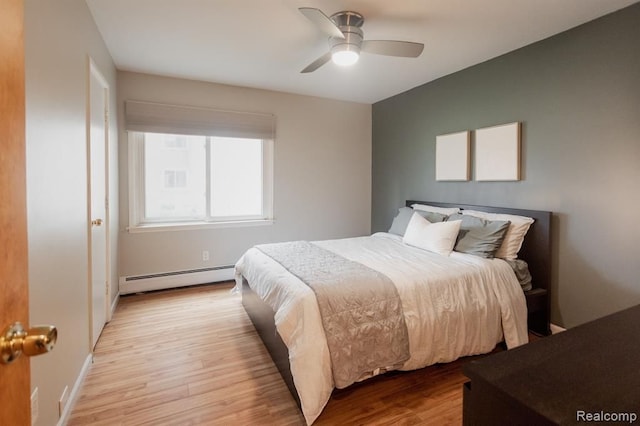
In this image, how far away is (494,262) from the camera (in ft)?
8.35

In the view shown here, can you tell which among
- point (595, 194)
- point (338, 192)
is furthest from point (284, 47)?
point (595, 194)

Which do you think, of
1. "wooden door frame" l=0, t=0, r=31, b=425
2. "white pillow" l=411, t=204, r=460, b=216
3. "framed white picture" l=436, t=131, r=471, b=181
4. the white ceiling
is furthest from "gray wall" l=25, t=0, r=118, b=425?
"framed white picture" l=436, t=131, r=471, b=181

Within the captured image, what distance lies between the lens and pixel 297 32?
8.58ft

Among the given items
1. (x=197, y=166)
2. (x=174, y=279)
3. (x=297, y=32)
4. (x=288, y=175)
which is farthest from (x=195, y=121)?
(x=174, y=279)

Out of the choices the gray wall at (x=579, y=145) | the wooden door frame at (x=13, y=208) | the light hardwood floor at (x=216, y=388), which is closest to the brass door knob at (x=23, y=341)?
the wooden door frame at (x=13, y=208)

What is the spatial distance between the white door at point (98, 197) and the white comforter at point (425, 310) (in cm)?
120

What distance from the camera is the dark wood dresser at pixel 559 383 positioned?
619mm

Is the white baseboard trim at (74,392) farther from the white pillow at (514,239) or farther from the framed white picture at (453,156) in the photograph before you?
the framed white picture at (453,156)

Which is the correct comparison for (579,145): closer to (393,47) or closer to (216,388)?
(393,47)

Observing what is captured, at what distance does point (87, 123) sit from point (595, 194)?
3713mm

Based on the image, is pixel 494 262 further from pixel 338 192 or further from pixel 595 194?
pixel 338 192

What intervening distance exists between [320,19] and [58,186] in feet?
5.75

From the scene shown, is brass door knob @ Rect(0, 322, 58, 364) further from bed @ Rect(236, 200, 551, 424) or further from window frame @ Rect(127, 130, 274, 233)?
window frame @ Rect(127, 130, 274, 233)

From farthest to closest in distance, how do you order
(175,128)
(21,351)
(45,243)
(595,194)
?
(175,128)
(595,194)
(45,243)
(21,351)
